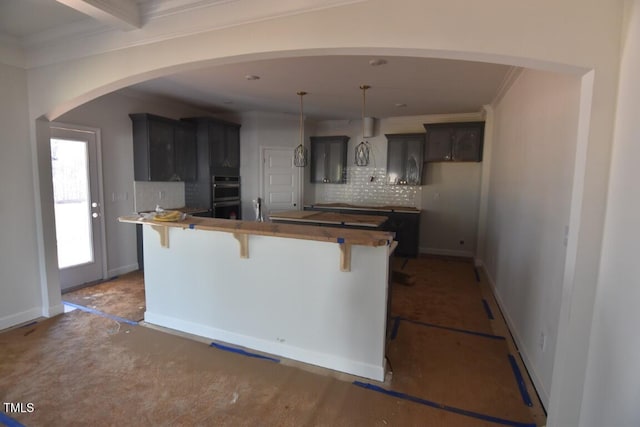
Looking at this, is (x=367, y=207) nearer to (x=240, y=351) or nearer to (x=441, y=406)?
(x=240, y=351)

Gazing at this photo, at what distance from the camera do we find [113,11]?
2.11 m

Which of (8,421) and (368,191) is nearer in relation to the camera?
(8,421)

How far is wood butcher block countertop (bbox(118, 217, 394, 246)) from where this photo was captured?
6.96 ft

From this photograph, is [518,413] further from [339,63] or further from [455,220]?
[455,220]

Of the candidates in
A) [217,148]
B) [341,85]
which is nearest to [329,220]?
[341,85]

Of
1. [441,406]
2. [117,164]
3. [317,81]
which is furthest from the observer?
[117,164]

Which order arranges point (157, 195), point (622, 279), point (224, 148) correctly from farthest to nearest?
point (224, 148), point (157, 195), point (622, 279)

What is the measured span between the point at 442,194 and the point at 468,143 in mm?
1005

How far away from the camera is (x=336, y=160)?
245 inches

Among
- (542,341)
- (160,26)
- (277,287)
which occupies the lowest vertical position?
(542,341)

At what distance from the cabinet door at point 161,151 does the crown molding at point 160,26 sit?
163 cm

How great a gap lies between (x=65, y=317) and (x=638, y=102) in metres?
4.53

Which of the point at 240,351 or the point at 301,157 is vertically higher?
the point at 301,157

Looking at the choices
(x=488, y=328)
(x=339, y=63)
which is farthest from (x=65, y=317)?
(x=488, y=328)
